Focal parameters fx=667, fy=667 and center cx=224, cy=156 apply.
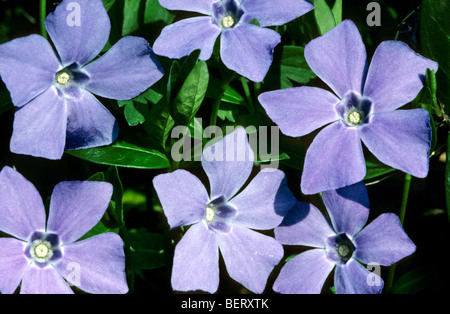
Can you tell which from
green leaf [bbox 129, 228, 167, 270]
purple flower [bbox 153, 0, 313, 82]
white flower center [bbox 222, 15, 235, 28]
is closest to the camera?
purple flower [bbox 153, 0, 313, 82]

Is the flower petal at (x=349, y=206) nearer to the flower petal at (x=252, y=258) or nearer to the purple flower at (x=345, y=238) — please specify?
the purple flower at (x=345, y=238)

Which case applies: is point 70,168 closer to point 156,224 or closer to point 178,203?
point 156,224

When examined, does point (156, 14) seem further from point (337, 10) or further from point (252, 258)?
point (252, 258)

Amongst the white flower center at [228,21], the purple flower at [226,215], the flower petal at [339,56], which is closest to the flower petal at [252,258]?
the purple flower at [226,215]

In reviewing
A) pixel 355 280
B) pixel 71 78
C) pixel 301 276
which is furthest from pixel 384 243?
pixel 71 78

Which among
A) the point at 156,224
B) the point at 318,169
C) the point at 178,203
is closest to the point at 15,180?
the point at 178,203

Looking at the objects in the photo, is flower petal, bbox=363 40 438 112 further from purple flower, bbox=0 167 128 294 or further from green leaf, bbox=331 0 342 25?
purple flower, bbox=0 167 128 294

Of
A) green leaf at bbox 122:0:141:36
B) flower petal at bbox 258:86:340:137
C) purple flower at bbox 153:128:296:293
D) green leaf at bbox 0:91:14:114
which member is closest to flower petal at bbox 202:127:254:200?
purple flower at bbox 153:128:296:293
